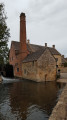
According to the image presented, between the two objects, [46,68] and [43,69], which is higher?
[46,68]

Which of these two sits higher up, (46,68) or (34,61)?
(34,61)

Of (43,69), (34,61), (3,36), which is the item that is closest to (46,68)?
(43,69)

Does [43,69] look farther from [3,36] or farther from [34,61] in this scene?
[3,36]

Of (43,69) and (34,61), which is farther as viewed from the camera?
(34,61)

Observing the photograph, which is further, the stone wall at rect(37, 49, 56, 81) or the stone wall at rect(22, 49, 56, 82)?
the stone wall at rect(37, 49, 56, 81)

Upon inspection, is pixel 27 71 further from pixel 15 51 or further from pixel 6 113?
pixel 6 113

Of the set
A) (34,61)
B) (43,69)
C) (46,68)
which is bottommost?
(43,69)

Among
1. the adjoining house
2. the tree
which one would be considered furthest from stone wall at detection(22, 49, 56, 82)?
the tree

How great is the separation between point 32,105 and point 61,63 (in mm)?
32739

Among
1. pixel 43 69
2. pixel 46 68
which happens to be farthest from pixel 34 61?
pixel 46 68

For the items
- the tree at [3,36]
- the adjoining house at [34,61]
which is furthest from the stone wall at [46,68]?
the tree at [3,36]

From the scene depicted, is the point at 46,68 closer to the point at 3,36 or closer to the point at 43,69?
the point at 43,69

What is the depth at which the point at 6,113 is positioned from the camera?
780 centimetres

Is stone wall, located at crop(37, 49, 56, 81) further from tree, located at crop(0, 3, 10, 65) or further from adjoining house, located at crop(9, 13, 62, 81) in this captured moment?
tree, located at crop(0, 3, 10, 65)
